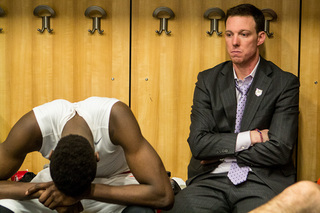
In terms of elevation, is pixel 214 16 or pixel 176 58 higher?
pixel 214 16

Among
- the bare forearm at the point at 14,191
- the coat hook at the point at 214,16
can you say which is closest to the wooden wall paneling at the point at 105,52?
the coat hook at the point at 214,16

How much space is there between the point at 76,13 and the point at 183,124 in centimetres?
113

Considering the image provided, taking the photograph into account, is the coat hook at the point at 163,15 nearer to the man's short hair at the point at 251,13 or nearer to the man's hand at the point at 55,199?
the man's short hair at the point at 251,13

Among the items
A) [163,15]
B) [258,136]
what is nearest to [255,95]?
[258,136]

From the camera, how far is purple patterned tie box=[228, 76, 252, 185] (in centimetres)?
A: 228

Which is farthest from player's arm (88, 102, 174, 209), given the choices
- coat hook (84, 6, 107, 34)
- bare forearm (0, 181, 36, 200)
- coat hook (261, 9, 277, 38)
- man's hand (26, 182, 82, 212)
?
coat hook (261, 9, 277, 38)

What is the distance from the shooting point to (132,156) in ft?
6.23

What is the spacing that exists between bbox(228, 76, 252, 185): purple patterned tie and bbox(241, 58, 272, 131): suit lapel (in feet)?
0.19

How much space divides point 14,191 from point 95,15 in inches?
58.9

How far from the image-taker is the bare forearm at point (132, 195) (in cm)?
180

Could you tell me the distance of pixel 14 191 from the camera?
1.84 meters

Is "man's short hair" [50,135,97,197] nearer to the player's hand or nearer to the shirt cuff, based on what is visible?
the player's hand

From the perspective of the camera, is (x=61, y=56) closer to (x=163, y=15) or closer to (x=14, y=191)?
(x=163, y=15)

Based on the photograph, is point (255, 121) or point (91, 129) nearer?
point (91, 129)
